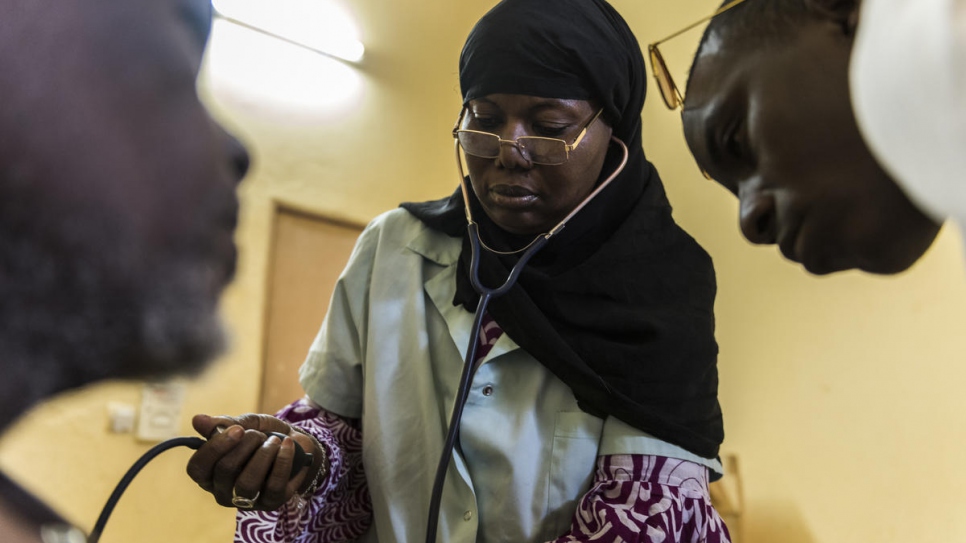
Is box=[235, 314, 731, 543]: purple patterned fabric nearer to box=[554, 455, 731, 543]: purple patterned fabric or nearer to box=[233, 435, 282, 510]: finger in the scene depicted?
box=[554, 455, 731, 543]: purple patterned fabric

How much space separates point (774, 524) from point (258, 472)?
1.02 meters

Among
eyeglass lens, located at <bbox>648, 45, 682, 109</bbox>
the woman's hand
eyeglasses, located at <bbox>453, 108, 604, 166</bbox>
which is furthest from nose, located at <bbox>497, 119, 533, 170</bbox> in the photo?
the woman's hand

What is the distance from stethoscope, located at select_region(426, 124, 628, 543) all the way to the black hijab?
34mm

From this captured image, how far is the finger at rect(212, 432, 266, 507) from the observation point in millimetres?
684

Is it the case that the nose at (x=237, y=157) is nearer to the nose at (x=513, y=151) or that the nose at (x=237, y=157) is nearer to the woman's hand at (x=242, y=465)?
the woman's hand at (x=242, y=465)

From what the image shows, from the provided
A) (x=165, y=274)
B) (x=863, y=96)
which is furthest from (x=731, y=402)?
(x=165, y=274)

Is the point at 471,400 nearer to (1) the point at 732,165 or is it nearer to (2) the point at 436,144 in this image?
(1) the point at 732,165

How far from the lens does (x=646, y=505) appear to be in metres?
0.80

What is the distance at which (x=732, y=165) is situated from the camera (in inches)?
23.1

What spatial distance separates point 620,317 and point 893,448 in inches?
25.5

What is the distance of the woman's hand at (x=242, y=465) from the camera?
0.67m

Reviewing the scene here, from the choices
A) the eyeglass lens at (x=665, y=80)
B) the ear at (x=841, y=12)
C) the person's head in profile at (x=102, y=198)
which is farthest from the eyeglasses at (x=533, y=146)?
the person's head in profile at (x=102, y=198)

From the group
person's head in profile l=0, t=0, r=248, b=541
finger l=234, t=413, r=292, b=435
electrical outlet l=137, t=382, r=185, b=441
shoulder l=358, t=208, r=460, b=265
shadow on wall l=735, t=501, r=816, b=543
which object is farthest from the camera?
shadow on wall l=735, t=501, r=816, b=543

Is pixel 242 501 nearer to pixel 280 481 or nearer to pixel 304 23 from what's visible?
pixel 280 481
